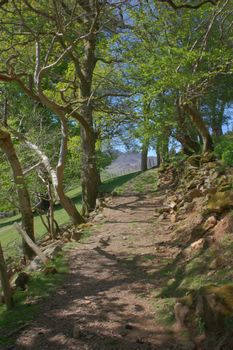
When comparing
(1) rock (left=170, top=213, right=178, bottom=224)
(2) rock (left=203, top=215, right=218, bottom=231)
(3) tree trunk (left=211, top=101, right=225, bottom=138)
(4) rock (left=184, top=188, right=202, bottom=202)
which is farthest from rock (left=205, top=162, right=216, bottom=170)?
(3) tree trunk (left=211, top=101, right=225, bottom=138)

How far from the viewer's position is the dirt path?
4.94m

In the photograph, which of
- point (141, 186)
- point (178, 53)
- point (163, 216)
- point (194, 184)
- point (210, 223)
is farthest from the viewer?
point (141, 186)

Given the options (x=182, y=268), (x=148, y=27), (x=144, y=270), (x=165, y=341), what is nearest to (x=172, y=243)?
(x=144, y=270)

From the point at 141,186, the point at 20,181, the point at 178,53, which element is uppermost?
the point at 178,53

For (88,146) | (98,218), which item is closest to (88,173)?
(88,146)

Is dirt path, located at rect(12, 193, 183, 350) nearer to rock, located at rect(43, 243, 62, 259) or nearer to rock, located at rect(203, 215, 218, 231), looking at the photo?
rock, located at rect(43, 243, 62, 259)

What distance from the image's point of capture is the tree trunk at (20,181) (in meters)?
10.9

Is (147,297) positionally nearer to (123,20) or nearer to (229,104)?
(123,20)

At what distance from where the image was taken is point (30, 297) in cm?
685

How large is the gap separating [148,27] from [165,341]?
11222 mm

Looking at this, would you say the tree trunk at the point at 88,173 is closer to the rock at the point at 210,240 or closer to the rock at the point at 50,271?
the rock at the point at 50,271

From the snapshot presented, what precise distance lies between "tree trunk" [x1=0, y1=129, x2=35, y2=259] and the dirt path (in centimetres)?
200

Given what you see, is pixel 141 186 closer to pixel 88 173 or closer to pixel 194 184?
pixel 88 173

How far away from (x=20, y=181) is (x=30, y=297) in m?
4.82
